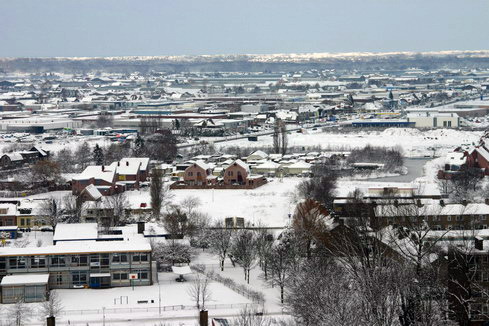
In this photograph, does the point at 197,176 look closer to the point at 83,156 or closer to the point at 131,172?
the point at 131,172

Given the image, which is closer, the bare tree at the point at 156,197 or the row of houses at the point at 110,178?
the bare tree at the point at 156,197

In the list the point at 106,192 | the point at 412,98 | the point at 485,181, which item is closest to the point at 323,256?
the point at 106,192

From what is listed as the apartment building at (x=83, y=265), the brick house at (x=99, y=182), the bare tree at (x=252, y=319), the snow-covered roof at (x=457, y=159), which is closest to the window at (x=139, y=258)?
the apartment building at (x=83, y=265)

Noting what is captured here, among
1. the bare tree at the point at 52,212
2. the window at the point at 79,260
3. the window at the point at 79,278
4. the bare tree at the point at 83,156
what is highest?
the window at the point at 79,260

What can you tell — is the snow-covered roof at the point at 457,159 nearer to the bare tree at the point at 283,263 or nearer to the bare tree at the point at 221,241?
the bare tree at the point at 221,241

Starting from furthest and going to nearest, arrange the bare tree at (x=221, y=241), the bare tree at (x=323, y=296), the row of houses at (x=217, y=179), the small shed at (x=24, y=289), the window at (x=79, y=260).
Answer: the row of houses at (x=217, y=179), the bare tree at (x=221, y=241), the window at (x=79, y=260), the small shed at (x=24, y=289), the bare tree at (x=323, y=296)

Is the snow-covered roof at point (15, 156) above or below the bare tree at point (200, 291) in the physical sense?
below


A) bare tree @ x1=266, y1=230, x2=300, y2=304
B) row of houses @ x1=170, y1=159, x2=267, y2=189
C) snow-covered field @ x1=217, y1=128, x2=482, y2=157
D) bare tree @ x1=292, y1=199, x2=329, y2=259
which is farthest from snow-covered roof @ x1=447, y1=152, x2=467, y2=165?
bare tree @ x1=266, y1=230, x2=300, y2=304

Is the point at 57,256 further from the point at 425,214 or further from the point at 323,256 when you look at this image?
the point at 425,214

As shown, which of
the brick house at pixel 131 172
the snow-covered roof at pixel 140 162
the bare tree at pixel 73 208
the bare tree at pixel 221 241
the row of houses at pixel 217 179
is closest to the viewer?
the bare tree at pixel 221 241

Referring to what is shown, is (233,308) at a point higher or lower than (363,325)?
lower
